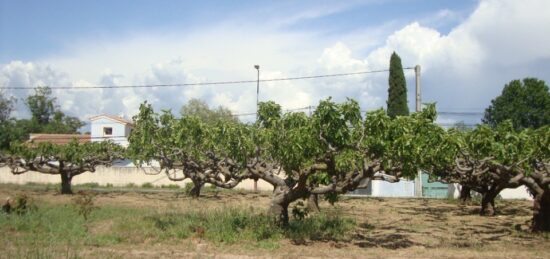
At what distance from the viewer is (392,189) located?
32938mm

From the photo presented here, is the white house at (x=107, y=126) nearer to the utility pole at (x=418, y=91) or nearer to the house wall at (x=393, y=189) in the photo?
the house wall at (x=393, y=189)

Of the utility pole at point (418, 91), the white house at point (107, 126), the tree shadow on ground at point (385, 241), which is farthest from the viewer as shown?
the white house at point (107, 126)

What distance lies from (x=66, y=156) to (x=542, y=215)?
22467 mm

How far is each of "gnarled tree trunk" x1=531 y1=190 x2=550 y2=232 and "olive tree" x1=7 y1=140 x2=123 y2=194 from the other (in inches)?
838

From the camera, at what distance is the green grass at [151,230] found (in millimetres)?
11461

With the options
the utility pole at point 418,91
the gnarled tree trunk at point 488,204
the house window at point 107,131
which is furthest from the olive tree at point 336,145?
the house window at point 107,131

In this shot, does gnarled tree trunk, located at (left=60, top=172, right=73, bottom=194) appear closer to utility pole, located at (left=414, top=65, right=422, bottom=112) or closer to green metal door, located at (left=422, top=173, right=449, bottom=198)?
utility pole, located at (left=414, top=65, right=422, bottom=112)

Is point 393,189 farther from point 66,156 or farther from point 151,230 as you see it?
point 151,230

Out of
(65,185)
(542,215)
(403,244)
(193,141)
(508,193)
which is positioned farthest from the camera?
(508,193)

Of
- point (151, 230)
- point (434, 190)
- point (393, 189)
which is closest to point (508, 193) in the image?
point (434, 190)

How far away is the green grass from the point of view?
11.5 m

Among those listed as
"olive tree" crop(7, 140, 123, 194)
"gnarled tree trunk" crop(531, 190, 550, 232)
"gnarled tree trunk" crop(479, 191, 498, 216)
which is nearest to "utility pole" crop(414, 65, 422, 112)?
"gnarled tree trunk" crop(479, 191, 498, 216)

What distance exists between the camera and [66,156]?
26.8 metres

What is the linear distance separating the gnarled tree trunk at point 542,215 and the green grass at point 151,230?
17.4 feet
